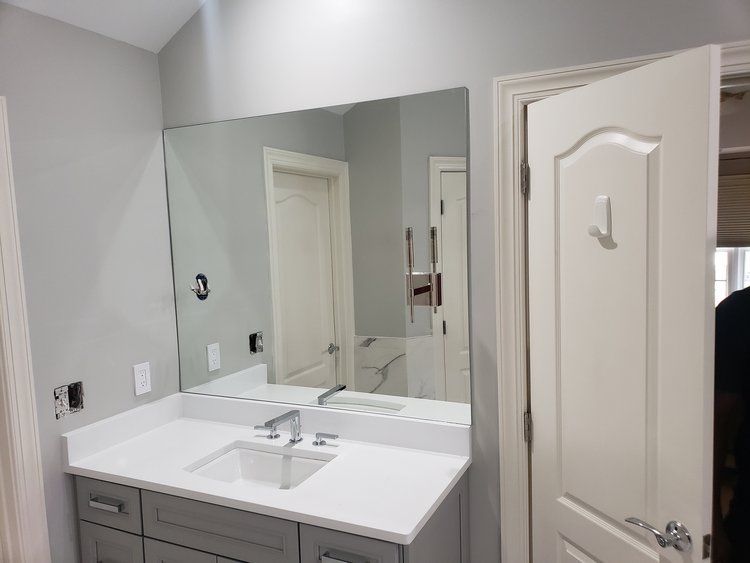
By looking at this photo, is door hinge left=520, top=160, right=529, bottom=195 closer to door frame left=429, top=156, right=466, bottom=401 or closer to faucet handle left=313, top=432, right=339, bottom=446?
door frame left=429, top=156, right=466, bottom=401

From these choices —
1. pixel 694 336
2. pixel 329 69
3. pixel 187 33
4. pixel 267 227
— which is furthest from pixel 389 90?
pixel 694 336

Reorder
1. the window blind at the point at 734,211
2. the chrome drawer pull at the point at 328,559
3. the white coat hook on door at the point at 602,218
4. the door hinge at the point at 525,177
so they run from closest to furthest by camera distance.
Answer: the white coat hook on door at the point at 602,218 → the chrome drawer pull at the point at 328,559 → the door hinge at the point at 525,177 → the window blind at the point at 734,211

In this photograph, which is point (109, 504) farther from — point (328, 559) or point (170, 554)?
point (328, 559)

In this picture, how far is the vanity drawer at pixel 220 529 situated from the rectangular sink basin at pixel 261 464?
0.16m

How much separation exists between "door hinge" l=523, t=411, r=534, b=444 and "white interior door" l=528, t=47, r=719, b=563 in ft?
0.10

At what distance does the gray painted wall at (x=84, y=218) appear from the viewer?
184 centimetres

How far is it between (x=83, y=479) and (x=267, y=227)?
3.63ft

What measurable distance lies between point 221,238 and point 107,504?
41.7 inches

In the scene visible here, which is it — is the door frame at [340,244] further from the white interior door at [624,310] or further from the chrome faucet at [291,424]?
the white interior door at [624,310]

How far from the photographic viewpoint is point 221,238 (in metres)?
2.32

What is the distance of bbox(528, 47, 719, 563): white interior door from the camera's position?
117cm

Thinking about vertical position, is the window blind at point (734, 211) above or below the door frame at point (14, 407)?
above

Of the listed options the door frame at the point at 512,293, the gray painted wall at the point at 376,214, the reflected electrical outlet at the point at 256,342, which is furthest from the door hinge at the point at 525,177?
the reflected electrical outlet at the point at 256,342

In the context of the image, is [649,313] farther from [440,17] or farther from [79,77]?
[79,77]
